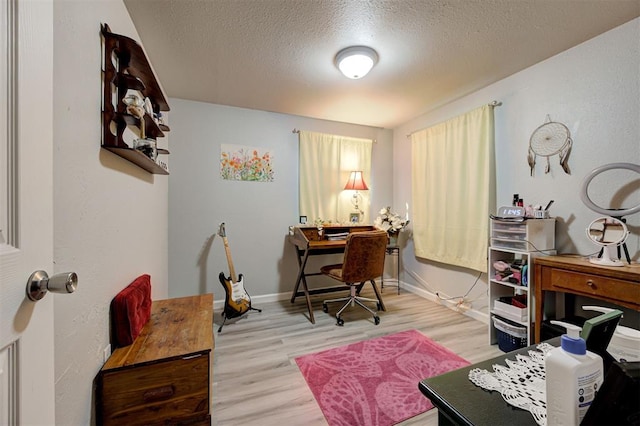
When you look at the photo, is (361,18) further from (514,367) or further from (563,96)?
(514,367)

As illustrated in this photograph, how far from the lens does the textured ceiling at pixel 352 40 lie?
162 centimetres

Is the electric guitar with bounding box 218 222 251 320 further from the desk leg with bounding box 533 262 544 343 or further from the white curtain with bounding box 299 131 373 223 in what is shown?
the desk leg with bounding box 533 262 544 343

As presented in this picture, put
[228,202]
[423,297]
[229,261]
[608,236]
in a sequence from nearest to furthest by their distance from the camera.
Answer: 1. [608,236]
2. [229,261]
3. [228,202]
4. [423,297]

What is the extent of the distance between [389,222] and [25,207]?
3.38 meters

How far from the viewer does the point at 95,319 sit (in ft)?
3.64

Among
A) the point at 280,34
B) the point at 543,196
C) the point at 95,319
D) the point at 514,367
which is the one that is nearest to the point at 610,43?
the point at 543,196

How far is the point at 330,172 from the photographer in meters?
3.55

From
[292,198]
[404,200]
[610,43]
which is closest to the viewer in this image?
[610,43]

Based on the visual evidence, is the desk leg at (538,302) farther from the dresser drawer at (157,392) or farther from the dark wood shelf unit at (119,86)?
the dark wood shelf unit at (119,86)

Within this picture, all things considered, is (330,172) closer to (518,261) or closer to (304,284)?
(304,284)

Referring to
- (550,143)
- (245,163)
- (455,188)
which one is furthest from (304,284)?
(550,143)

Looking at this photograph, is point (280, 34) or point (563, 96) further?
point (563, 96)

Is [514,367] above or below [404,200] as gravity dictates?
below

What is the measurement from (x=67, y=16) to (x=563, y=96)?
306 cm
